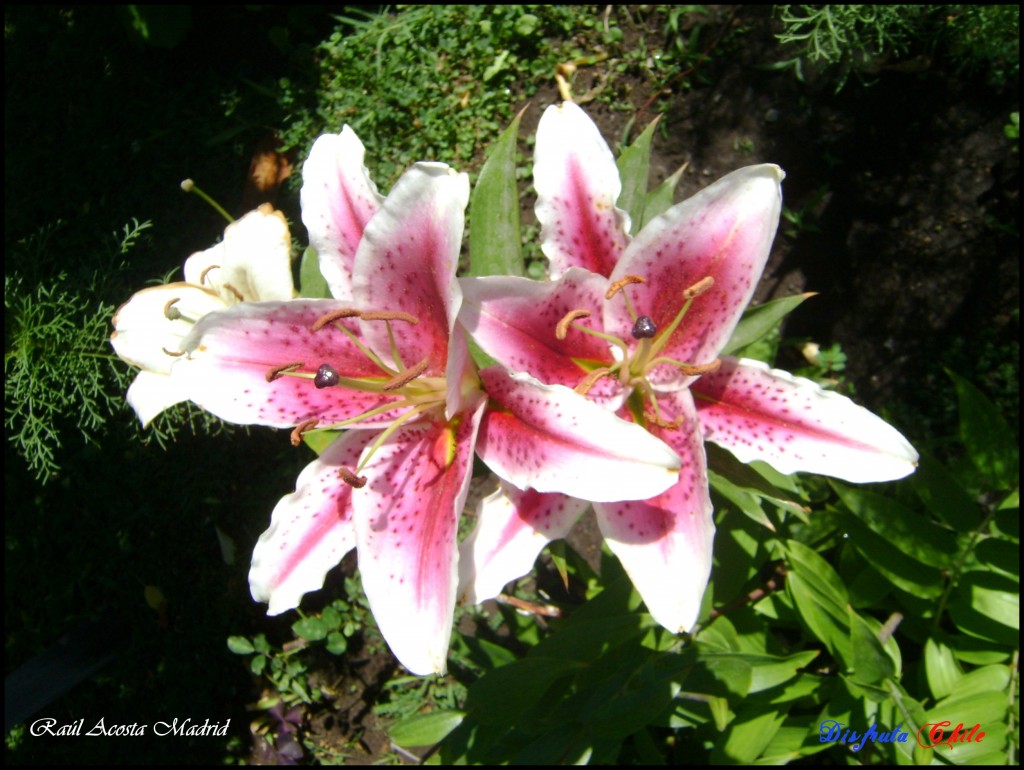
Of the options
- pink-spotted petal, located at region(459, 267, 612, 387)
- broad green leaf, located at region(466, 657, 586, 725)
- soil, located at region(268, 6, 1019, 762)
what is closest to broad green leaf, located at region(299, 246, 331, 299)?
pink-spotted petal, located at region(459, 267, 612, 387)

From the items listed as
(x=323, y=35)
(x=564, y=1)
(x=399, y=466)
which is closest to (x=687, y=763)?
(x=399, y=466)

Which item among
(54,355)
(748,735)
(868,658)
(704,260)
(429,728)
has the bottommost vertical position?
(429,728)

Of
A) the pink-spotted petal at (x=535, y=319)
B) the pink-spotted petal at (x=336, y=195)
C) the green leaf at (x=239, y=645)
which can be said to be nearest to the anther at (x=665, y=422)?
the pink-spotted petal at (x=535, y=319)

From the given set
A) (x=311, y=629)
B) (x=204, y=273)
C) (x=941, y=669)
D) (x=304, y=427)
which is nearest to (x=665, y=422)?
(x=304, y=427)

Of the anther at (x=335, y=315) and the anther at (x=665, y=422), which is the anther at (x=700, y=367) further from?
the anther at (x=335, y=315)

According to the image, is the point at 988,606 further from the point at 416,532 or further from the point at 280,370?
the point at 280,370
